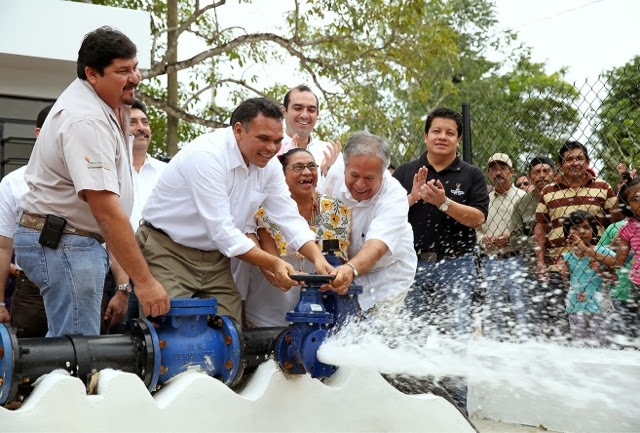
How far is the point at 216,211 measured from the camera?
4.29 m

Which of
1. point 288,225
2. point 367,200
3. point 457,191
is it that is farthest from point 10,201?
point 457,191

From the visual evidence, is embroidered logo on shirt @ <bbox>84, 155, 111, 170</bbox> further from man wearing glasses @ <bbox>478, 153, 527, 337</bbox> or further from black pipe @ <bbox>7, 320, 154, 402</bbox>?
man wearing glasses @ <bbox>478, 153, 527, 337</bbox>

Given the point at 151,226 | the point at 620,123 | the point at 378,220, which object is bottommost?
the point at 151,226

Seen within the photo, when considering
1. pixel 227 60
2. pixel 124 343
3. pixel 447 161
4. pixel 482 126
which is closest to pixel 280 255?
pixel 124 343

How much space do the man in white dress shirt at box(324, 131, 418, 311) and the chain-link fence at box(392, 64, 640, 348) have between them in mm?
1124

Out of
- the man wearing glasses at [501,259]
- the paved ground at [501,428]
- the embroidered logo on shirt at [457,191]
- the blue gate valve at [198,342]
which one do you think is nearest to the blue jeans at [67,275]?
the blue gate valve at [198,342]

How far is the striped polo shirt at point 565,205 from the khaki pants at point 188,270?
2.48m

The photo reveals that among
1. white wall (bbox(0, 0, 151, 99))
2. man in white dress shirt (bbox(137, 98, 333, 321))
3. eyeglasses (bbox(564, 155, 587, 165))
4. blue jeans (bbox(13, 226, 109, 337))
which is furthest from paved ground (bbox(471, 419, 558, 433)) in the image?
white wall (bbox(0, 0, 151, 99))

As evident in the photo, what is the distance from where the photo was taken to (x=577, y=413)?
6.03 m

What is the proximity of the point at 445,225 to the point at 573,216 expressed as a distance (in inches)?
34.6

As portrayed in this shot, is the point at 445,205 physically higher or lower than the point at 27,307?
higher

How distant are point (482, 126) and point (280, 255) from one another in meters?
2.30

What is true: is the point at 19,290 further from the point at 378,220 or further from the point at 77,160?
the point at 378,220

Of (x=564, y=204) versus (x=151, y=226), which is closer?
(x=151, y=226)
